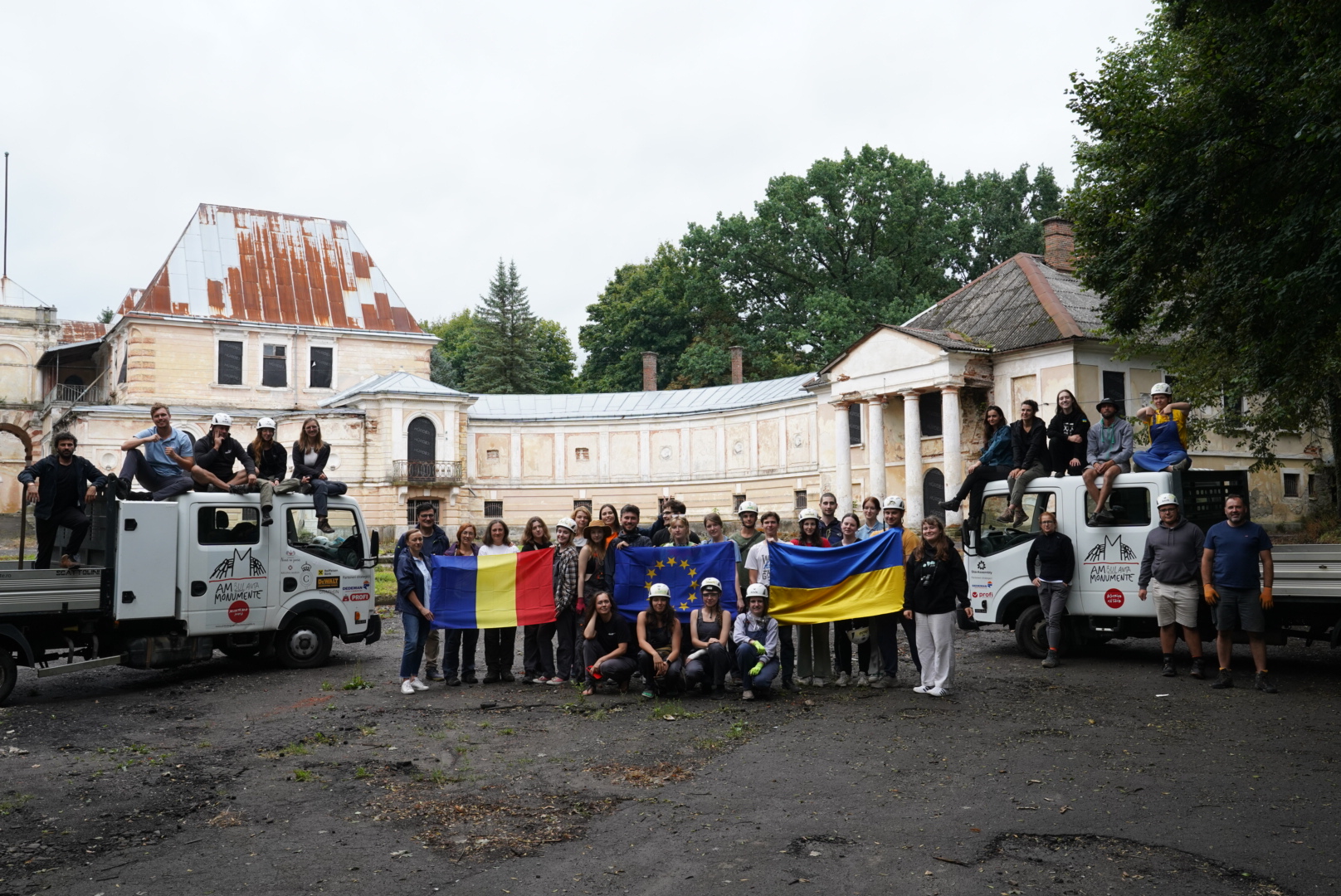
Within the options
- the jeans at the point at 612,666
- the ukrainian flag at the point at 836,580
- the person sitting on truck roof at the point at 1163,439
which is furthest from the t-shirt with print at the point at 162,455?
the person sitting on truck roof at the point at 1163,439

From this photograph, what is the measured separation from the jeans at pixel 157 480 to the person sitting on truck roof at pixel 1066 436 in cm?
1132

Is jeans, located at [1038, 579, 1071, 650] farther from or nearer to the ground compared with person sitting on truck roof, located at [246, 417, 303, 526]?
nearer to the ground

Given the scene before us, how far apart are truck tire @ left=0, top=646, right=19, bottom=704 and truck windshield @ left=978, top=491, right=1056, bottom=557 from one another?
39.3 feet

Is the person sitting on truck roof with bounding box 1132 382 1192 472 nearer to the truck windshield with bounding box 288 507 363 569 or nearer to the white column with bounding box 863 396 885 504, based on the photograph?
the truck windshield with bounding box 288 507 363 569

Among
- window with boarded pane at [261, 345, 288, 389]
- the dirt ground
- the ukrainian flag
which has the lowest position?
the dirt ground

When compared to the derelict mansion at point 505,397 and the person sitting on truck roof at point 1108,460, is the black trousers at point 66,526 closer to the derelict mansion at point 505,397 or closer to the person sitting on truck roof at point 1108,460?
the person sitting on truck roof at point 1108,460

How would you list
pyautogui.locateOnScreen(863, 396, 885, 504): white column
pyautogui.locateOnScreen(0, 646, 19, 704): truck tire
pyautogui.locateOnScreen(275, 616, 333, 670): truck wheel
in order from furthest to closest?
pyautogui.locateOnScreen(863, 396, 885, 504): white column < pyautogui.locateOnScreen(275, 616, 333, 670): truck wheel < pyautogui.locateOnScreen(0, 646, 19, 704): truck tire

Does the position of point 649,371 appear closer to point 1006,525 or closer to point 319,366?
point 319,366

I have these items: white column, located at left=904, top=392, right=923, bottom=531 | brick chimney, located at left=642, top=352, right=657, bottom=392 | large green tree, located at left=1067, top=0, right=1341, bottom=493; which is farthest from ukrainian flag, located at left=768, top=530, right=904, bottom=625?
brick chimney, located at left=642, top=352, right=657, bottom=392

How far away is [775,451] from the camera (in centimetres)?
4891

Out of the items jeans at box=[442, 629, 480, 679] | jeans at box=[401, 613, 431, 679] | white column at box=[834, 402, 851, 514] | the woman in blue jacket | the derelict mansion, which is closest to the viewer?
jeans at box=[401, 613, 431, 679]

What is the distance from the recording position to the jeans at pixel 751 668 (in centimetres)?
1136

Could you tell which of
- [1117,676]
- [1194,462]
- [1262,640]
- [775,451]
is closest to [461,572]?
[1117,676]

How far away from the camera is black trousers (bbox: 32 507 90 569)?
1258cm
